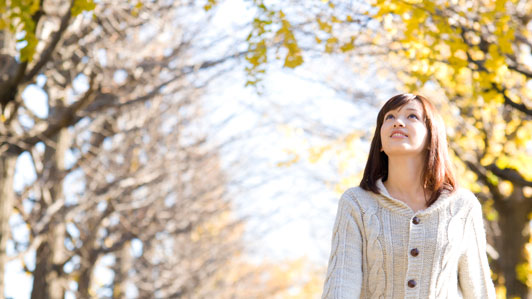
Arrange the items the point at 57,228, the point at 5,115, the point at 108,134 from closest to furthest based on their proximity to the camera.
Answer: the point at 5,115 < the point at 57,228 < the point at 108,134

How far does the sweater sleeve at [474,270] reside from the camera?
3.23m

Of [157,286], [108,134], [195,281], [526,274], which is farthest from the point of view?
[195,281]

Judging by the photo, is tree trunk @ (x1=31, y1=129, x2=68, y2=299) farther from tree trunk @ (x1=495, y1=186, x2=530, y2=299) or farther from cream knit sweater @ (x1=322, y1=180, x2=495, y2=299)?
cream knit sweater @ (x1=322, y1=180, x2=495, y2=299)

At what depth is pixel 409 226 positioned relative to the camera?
10.6 feet

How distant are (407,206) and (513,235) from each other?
7.43 metres

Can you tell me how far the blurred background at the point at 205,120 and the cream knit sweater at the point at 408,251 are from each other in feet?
9.52

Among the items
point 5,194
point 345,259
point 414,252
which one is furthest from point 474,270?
point 5,194

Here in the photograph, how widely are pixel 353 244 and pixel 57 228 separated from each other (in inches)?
346

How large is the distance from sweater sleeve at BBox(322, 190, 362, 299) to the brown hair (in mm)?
162

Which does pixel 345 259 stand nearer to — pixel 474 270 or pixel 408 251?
pixel 408 251

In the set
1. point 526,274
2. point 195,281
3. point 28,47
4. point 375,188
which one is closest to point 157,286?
point 195,281

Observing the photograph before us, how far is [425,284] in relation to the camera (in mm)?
3148

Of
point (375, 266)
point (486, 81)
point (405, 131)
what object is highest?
point (405, 131)

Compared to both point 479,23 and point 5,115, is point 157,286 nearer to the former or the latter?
point 5,115
